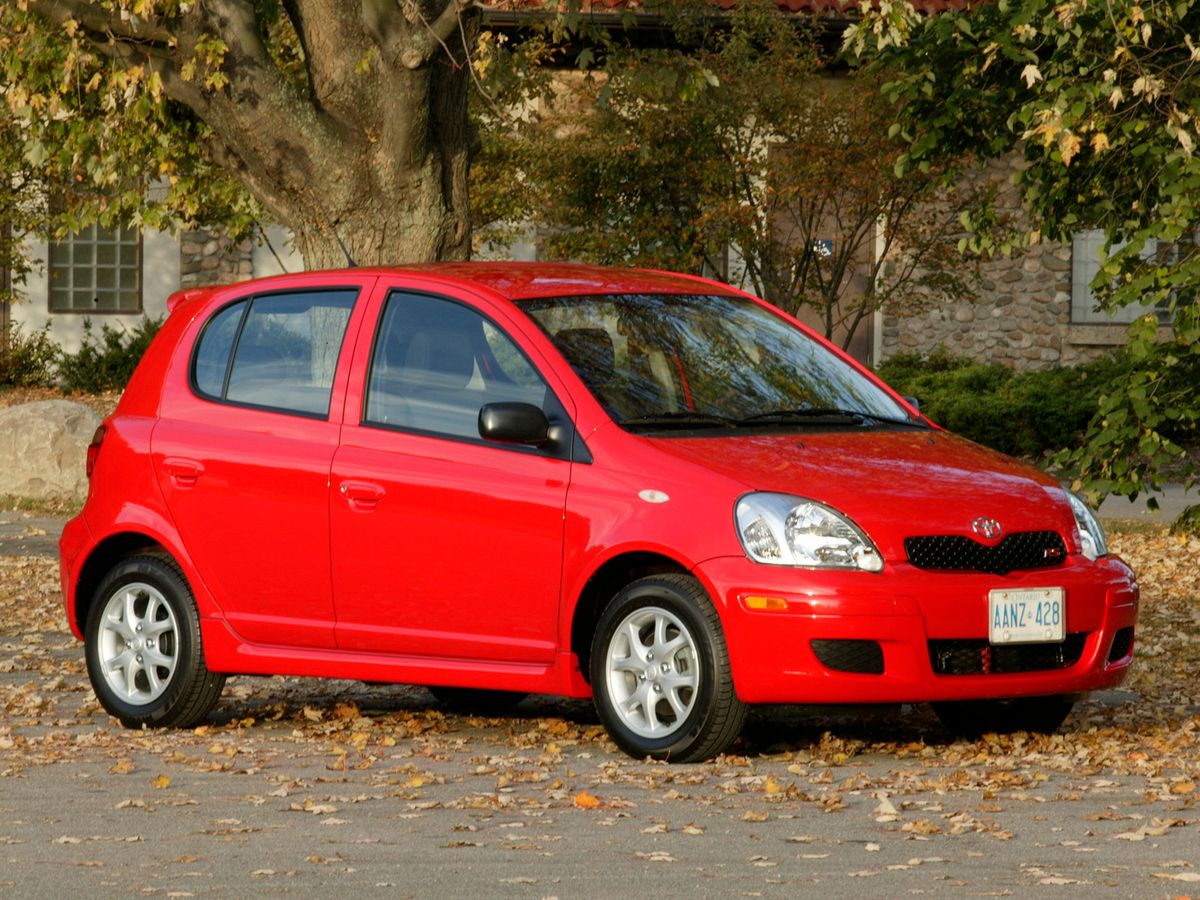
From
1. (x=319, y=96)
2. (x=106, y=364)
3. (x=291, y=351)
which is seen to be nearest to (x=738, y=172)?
(x=319, y=96)

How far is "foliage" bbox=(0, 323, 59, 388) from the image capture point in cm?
2717

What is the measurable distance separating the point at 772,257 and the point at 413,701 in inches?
489

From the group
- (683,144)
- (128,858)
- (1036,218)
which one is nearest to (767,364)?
(128,858)

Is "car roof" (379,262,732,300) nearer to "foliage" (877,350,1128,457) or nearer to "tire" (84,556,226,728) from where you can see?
"tire" (84,556,226,728)

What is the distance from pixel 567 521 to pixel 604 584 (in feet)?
0.94

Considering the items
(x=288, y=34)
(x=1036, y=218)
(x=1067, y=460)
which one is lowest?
(x=1067, y=460)

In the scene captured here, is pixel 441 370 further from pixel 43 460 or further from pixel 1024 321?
pixel 1024 321

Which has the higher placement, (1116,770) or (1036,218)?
(1036,218)

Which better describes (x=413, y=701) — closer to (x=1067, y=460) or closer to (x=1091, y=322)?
(x=1067, y=460)

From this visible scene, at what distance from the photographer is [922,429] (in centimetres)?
834

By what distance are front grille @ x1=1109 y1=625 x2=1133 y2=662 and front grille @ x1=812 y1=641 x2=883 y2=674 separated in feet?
3.37

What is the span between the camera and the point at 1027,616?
736 cm

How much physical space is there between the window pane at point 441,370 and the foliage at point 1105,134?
407cm

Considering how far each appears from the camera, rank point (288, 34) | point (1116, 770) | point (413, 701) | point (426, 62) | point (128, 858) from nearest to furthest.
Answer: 1. point (128, 858)
2. point (1116, 770)
3. point (413, 701)
4. point (426, 62)
5. point (288, 34)
